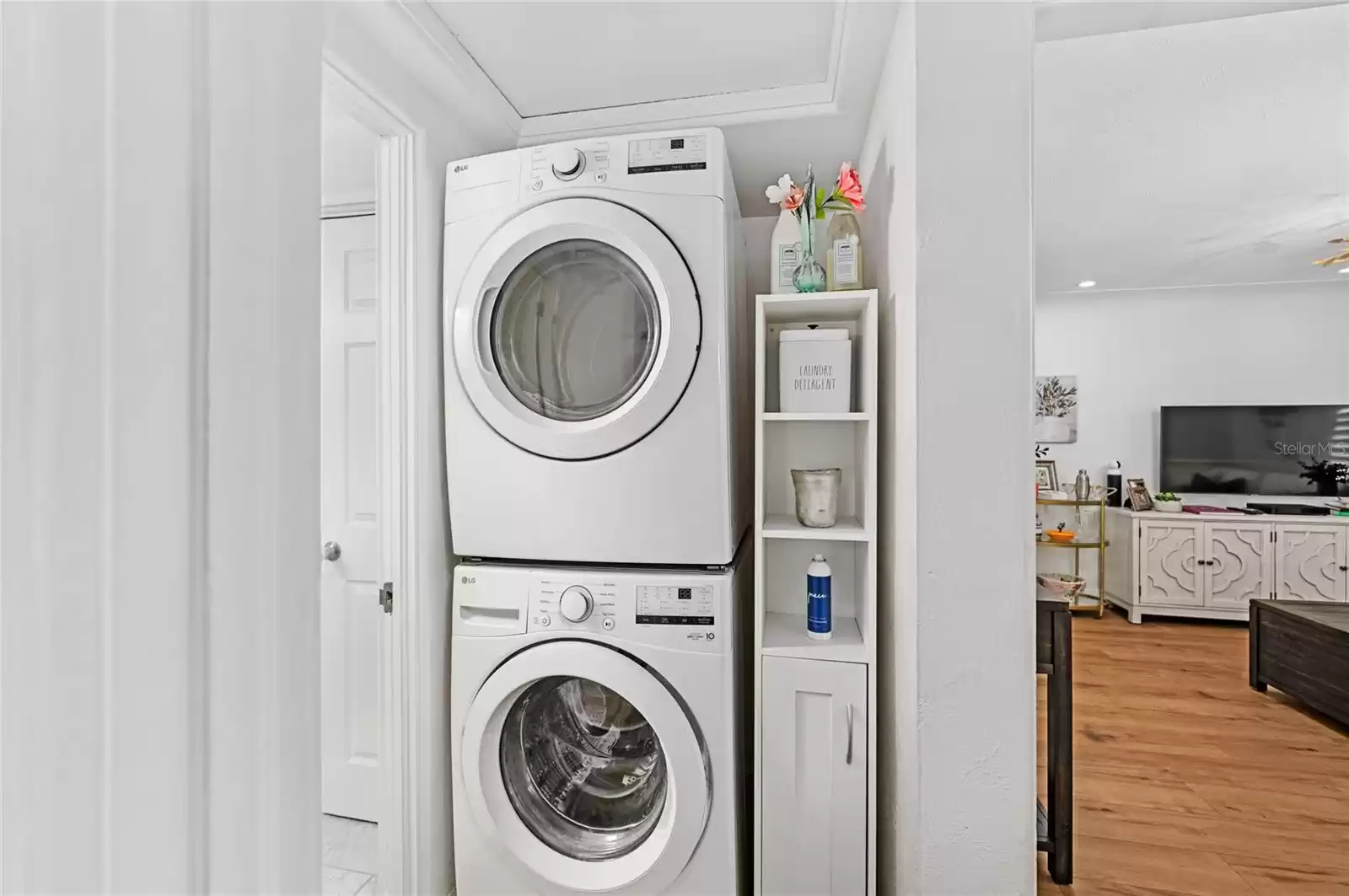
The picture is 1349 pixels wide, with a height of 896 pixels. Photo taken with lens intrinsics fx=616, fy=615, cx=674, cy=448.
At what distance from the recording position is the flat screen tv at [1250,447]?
4.23m

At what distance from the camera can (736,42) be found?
4.66ft

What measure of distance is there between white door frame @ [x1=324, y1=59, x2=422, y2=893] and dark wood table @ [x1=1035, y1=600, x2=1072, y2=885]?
62.9 inches

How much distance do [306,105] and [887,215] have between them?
4.74 feet

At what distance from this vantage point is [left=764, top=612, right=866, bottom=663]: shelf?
4.68ft

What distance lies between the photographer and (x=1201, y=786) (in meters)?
2.20

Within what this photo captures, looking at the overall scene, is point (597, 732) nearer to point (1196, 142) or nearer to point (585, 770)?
point (585, 770)

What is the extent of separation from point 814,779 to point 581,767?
57 cm

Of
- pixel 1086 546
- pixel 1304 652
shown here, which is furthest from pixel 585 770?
pixel 1086 546

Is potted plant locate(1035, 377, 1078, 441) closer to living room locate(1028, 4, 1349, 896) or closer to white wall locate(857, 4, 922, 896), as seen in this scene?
living room locate(1028, 4, 1349, 896)

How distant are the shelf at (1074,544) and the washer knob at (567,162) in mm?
4329

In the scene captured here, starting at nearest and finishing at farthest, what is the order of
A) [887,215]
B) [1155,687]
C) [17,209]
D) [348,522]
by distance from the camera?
[17,209], [887,215], [348,522], [1155,687]

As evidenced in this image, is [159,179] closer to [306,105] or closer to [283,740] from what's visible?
[306,105]

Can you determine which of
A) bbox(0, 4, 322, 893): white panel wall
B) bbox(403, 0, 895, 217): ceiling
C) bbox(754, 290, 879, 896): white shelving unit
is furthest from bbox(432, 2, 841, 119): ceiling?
bbox(0, 4, 322, 893): white panel wall

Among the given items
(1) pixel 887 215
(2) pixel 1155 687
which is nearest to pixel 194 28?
(1) pixel 887 215
